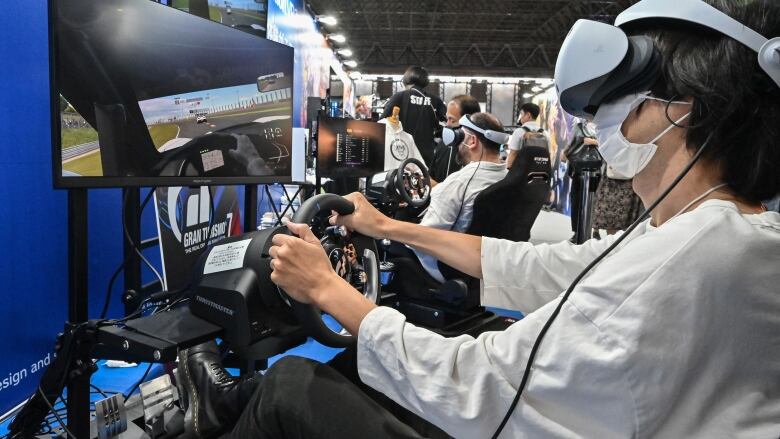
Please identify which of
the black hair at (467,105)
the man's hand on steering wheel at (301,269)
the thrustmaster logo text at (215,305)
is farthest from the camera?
the black hair at (467,105)

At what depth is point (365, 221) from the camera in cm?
152

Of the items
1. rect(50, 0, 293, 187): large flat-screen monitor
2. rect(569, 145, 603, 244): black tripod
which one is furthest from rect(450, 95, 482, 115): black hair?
rect(50, 0, 293, 187): large flat-screen monitor

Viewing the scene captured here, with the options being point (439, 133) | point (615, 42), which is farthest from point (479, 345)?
point (439, 133)

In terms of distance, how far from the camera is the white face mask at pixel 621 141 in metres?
0.88

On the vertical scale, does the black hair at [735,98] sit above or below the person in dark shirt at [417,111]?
below

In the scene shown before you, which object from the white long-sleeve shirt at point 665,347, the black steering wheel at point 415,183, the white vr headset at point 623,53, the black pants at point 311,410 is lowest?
the black pants at point 311,410

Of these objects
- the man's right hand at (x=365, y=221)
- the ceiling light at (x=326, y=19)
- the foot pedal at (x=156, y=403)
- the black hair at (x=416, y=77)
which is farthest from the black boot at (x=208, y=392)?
the ceiling light at (x=326, y=19)

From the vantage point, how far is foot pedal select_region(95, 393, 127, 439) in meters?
1.39

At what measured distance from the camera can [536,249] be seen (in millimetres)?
1448

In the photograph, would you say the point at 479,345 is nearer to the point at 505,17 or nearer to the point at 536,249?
the point at 536,249

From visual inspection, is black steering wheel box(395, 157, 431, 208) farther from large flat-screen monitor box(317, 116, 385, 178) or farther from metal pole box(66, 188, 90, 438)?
metal pole box(66, 188, 90, 438)

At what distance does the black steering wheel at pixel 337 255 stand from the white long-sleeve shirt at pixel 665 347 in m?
0.42

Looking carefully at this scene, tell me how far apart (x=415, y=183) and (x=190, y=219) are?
1.29 metres

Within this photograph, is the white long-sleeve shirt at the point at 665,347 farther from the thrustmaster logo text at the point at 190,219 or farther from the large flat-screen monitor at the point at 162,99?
the thrustmaster logo text at the point at 190,219
